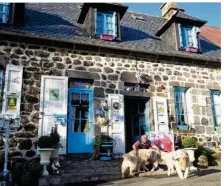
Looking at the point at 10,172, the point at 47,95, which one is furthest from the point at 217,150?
the point at 10,172

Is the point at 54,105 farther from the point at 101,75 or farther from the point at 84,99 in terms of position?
the point at 101,75

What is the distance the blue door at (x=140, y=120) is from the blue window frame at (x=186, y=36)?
2957mm

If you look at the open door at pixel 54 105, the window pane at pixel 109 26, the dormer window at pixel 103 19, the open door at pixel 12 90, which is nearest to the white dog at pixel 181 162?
the open door at pixel 54 105

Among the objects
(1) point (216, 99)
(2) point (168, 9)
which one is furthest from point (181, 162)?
(2) point (168, 9)

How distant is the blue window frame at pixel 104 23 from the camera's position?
8612 millimetres

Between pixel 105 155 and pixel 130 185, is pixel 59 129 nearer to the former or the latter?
pixel 105 155

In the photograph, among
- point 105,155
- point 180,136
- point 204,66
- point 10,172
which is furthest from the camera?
point 204,66

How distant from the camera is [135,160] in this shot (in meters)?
5.59

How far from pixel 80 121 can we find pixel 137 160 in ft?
8.03

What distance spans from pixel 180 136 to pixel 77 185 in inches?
169

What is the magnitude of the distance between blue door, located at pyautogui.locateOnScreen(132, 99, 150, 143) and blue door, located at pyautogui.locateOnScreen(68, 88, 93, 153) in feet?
6.21

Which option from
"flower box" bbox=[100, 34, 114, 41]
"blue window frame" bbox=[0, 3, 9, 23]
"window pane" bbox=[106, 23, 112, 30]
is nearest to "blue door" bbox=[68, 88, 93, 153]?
"flower box" bbox=[100, 34, 114, 41]

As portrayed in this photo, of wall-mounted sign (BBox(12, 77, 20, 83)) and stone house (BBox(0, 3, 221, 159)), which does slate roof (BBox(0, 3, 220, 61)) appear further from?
wall-mounted sign (BBox(12, 77, 20, 83))

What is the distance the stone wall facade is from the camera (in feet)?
22.2
